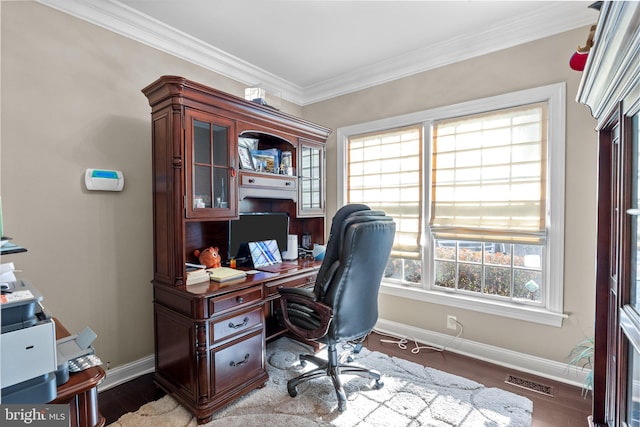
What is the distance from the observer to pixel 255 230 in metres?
2.70

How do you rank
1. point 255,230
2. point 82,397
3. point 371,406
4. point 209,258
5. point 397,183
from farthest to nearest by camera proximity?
point 397,183 < point 255,230 < point 209,258 < point 371,406 < point 82,397

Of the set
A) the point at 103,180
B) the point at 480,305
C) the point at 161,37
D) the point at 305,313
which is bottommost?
the point at 480,305

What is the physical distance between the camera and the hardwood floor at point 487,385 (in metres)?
1.86

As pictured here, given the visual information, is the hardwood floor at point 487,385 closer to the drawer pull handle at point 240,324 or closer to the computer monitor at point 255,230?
the drawer pull handle at point 240,324

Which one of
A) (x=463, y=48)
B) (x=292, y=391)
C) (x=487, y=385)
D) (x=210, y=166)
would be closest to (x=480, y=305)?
(x=487, y=385)

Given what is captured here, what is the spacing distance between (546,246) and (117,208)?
324cm

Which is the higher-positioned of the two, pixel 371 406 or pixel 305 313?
pixel 305 313

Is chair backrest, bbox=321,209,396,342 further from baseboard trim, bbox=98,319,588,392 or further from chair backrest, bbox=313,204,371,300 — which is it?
baseboard trim, bbox=98,319,588,392

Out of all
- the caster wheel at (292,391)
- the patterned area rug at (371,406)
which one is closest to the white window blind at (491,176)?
the patterned area rug at (371,406)

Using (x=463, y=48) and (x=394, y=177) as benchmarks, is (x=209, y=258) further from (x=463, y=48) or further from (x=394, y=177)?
(x=463, y=48)

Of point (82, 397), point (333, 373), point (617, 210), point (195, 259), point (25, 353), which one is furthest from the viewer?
point (195, 259)

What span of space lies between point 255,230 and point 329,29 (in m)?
1.78

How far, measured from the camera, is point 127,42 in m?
2.20

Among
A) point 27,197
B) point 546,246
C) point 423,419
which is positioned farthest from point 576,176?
point 27,197
